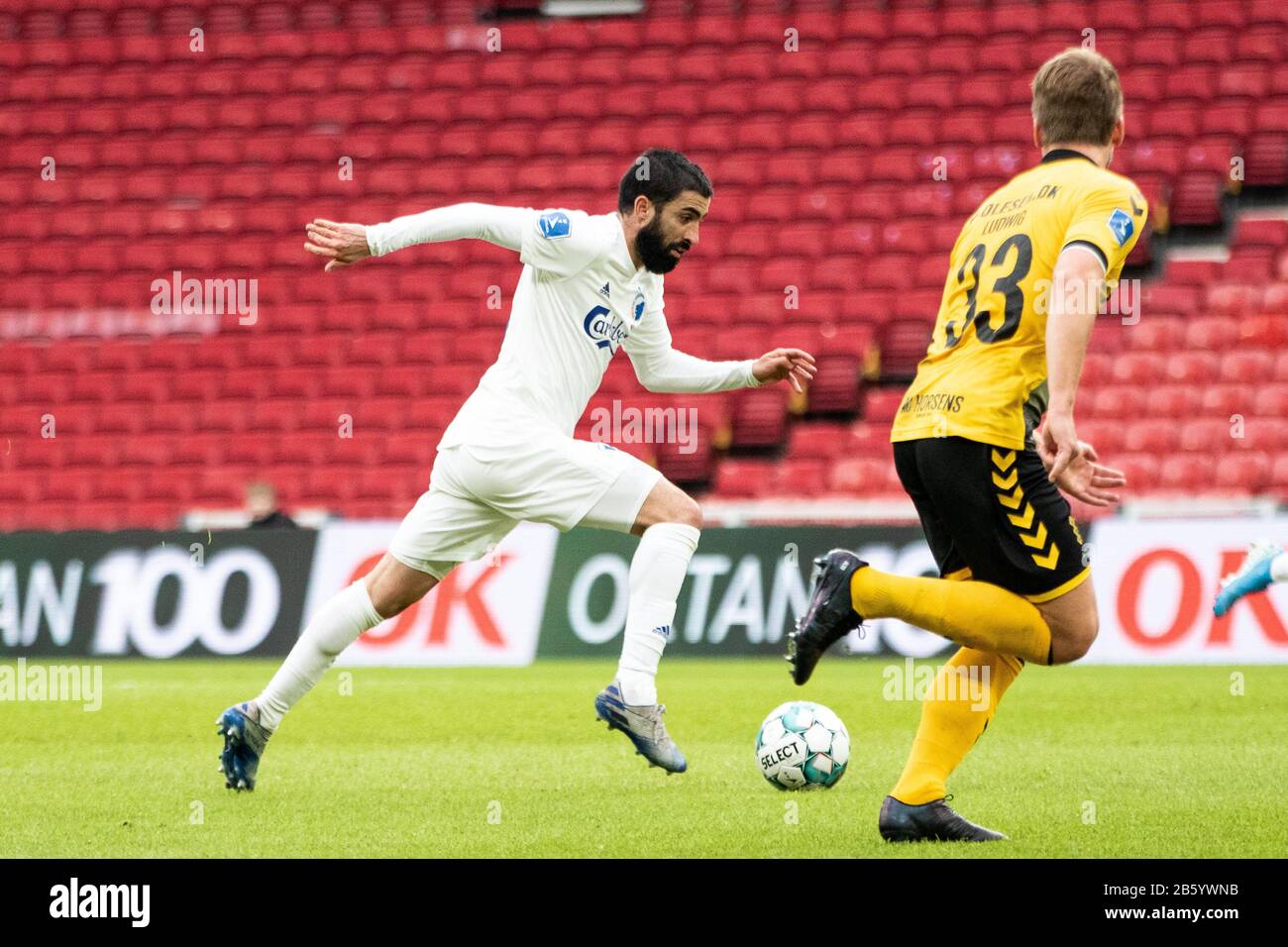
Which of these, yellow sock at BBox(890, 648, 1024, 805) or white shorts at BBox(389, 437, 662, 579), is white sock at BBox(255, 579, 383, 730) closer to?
white shorts at BBox(389, 437, 662, 579)

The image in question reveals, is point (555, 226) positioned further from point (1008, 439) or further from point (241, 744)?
point (241, 744)

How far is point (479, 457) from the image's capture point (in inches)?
231

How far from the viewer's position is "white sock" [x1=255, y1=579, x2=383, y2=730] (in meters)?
6.05

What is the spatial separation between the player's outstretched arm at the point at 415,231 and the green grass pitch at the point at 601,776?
71.9 inches

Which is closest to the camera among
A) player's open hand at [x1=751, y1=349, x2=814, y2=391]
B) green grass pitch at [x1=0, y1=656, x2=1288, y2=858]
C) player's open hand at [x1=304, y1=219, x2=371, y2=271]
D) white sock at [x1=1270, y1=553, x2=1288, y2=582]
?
green grass pitch at [x1=0, y1=656, x2=1288, y2=858]

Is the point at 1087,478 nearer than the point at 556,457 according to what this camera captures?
Yes

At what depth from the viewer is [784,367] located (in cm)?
628

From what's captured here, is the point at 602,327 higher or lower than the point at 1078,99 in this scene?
lower

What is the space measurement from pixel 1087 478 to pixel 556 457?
6.59 ft

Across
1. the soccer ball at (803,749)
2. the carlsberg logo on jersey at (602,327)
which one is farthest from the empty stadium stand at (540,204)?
the carlsberg logo on jersey at (602,327)

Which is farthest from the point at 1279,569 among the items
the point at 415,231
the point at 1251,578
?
the point at 415,231

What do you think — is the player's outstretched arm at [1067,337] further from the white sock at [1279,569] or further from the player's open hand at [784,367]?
the white sock at [1279,569]

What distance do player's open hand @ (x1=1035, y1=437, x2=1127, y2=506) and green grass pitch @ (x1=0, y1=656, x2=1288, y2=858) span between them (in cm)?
99

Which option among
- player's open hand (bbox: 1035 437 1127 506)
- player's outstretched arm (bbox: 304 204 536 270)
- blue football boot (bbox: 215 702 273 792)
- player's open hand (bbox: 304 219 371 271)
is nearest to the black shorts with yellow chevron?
player's open hand (bbox: 1035 437 1127 506)
